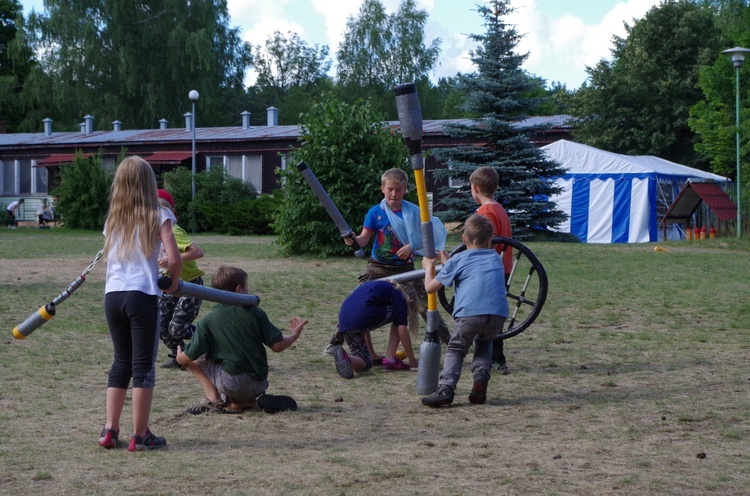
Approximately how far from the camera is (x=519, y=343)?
9.52 meters

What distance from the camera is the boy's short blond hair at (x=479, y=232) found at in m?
6.77

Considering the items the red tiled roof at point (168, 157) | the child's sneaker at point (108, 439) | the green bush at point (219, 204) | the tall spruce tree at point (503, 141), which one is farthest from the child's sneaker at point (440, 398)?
the red tiled roof at point (168, 157)

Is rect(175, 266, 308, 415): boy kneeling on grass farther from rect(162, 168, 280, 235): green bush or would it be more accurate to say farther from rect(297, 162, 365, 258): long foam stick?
rect(162, 168, 280, 235): green bush

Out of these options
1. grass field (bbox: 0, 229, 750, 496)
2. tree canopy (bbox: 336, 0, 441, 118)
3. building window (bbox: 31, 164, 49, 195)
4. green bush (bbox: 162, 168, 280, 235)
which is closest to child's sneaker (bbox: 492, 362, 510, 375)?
grass field (bbox: 0, 229, 750, 496)

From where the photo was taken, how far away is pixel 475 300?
6.68m

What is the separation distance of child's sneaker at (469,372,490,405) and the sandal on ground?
1637 millimetres

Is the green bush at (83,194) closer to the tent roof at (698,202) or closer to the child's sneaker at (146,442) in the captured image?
the tent roof at (698,202)

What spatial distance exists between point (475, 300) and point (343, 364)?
147cm

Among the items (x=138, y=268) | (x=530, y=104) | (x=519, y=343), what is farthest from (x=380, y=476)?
(x=530, y=104)

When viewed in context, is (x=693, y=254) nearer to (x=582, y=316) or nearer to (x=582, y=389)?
(x=582, y=316)

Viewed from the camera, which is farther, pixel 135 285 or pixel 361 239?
pixel 361 239

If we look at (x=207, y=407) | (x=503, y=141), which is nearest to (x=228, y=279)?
(x=207, y=407)

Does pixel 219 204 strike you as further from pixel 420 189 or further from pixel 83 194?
pixel 420 189

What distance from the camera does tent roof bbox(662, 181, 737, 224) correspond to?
2964 centimetres
